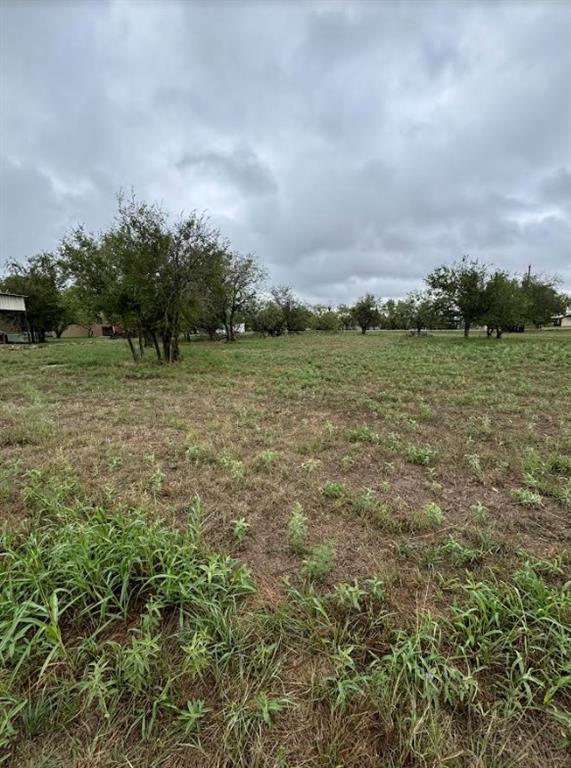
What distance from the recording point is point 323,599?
1934 millimetres

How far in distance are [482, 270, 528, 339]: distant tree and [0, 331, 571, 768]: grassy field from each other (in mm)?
21683

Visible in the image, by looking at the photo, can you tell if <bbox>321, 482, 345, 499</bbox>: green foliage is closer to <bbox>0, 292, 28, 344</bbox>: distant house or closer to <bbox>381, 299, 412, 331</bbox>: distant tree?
<bbox>0, 292, 28, 344</bbox>: distant house

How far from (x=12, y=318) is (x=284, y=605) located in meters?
37.8

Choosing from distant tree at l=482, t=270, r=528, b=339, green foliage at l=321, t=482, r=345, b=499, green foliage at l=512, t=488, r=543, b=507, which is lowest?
green foliage at l=512, t=488, r=543, b=507

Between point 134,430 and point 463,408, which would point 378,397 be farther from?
point 134,430

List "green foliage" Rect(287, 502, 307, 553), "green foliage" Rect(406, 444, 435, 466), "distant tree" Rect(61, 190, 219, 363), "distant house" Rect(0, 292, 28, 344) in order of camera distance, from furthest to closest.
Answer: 1. "distant house" Rect(0, 292, 28, 344)
2. "distant tree" Rect(61, 190, 219, 363)
3. "green foliage" Rect(406, 444, 435, 466)
4. "green foliage" Rect(287, 502, 307, 553)

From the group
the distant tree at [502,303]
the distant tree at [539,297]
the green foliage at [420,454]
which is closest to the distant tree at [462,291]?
the distant tree at [502,303]

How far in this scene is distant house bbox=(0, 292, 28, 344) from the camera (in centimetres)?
2092

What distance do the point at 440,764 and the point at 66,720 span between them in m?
1.51

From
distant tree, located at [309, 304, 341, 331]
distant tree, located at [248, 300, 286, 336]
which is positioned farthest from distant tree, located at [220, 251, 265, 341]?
distant tree, located at [309, 304, 341, 331]

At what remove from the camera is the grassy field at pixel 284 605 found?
1330mm

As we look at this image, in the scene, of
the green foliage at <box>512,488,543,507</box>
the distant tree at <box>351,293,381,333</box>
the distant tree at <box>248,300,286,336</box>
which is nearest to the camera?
the green foliage at <box>512,488,543,507</box>

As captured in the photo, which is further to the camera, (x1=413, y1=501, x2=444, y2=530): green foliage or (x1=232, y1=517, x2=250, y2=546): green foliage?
(x1=413, y1=501, x2=444, y2=530): green foliage

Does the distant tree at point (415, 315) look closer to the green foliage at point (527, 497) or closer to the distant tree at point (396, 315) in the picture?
the distant tree at point (396, 315)
